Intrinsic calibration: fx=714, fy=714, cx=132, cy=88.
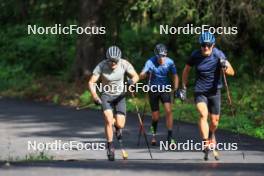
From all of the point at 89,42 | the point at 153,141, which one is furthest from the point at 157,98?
the point at 89,42

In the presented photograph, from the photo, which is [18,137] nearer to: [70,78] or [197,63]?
[197,63]

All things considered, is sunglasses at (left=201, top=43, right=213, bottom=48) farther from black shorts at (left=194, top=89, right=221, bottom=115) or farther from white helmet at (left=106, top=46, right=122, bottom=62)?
white helmet at (left=106, top=46, right=122, bottom=62)

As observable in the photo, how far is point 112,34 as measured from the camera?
2478cm

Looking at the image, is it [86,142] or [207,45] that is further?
[86,142]

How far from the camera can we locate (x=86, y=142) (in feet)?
45.4

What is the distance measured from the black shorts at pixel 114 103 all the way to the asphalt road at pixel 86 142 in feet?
2.69

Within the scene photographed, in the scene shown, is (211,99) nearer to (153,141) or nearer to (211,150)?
(211,150)

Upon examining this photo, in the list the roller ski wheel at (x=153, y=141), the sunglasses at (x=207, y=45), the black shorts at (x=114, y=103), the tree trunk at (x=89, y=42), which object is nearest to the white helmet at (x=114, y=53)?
the black shorts at (x=114, y=103)

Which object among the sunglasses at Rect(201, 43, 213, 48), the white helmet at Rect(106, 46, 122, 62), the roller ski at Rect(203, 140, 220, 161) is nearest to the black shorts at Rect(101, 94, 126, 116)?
the white helmet at Rect(106, 46, 122, 62)

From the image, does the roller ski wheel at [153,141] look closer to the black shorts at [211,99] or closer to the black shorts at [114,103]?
the black shorts at [114,103]

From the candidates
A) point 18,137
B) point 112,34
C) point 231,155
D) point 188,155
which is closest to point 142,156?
point 188,155

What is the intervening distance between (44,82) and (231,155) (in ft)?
49.6

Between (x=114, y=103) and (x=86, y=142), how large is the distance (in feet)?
8.58

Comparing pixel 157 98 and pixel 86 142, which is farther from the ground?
pixel 157 98
